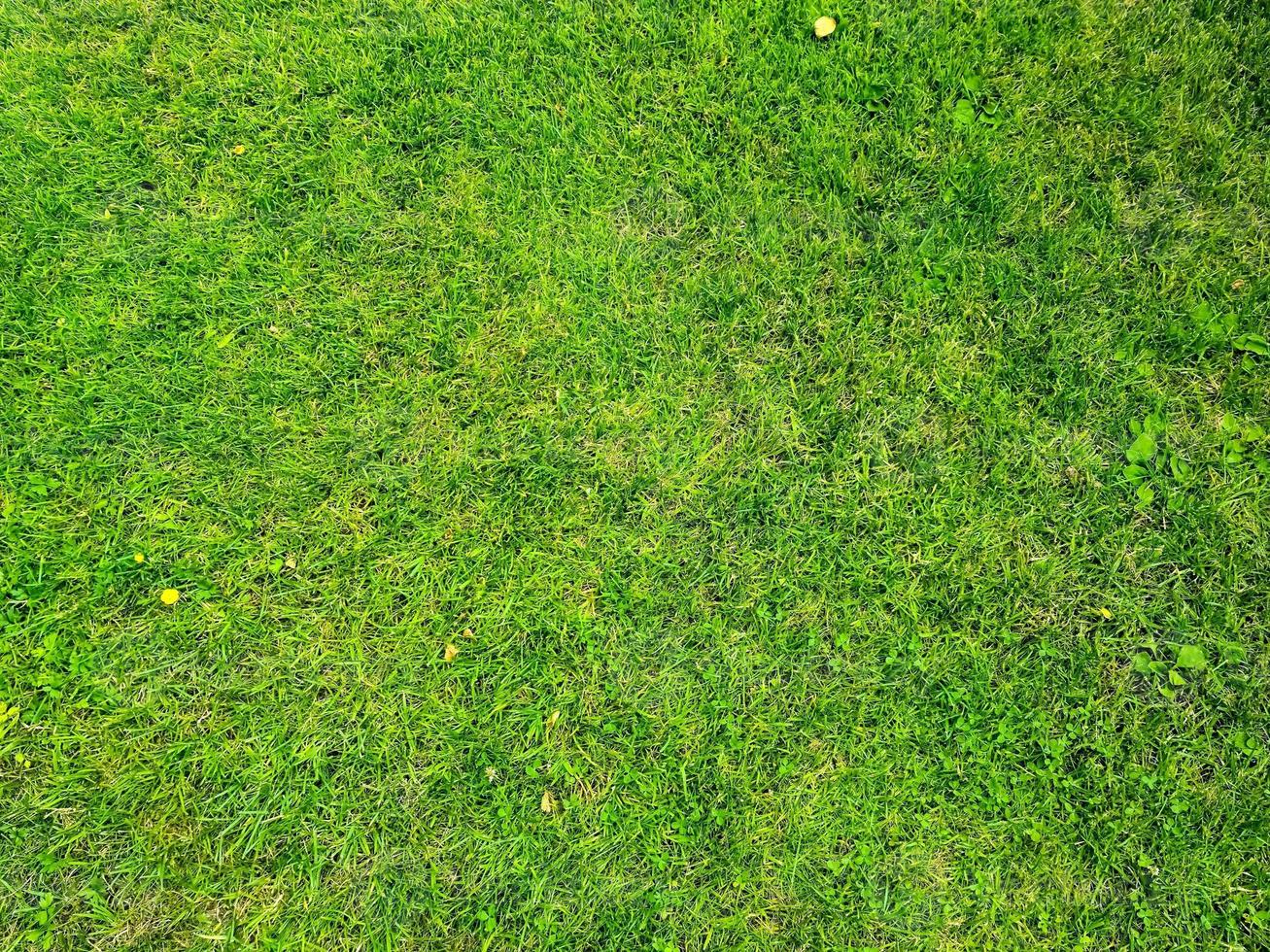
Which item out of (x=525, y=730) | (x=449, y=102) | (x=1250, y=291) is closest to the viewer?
(x=525, y=730)

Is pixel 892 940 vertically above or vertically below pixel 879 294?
below

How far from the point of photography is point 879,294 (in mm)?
2832

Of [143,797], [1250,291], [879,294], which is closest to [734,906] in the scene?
[143,797]

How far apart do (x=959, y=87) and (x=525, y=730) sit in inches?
115

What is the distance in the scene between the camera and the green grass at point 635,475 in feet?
7.68

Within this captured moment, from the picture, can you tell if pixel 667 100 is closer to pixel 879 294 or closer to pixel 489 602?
pixel 879 294

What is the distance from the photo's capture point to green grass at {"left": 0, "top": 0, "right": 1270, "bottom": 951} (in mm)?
2340

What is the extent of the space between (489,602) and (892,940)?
1.62 m

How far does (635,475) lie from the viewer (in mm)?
2654

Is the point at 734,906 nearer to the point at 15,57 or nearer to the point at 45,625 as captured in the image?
the point at 45,625

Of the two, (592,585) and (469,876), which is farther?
(592,585)

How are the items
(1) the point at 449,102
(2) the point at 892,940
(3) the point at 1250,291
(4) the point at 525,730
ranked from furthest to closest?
(1) the point at 449,102, (3) the point at 1250,291, (4) the point at 525,730, (2) the point at 892,940

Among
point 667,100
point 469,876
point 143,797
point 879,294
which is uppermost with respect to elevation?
point 667,100

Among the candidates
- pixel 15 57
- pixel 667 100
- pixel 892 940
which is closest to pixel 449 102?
pixel 667 100
